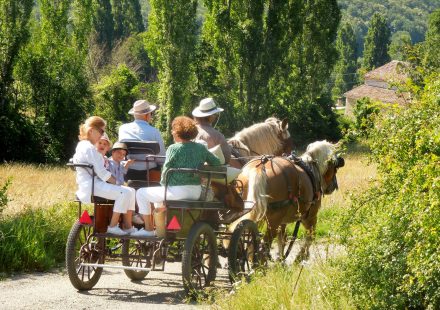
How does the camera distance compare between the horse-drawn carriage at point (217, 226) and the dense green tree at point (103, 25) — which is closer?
the horse-drawn carriage at point (217, 226)

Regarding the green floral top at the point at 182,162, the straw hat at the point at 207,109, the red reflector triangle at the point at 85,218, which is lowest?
the red reflector triangle at the point at 85,218

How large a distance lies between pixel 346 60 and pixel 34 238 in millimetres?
88680

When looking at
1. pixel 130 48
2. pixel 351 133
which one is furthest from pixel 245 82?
pixel 130 48

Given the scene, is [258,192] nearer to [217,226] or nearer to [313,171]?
[217,226]

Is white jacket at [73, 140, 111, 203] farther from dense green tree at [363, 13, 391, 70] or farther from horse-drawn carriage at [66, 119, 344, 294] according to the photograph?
dense green tree at [363, 13, 391, 70]

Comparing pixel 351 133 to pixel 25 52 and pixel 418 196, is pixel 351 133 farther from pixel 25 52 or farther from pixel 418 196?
pixel 25 52

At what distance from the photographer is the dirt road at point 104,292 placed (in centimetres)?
891

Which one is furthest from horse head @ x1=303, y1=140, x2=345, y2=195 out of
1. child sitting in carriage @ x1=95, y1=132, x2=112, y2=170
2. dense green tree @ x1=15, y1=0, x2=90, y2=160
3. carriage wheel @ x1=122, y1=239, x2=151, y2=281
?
dense green tree @ x1=15, y1=0, x2=90, y2=160

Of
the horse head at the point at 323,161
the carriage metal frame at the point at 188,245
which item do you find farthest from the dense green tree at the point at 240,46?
the carriage metal frame at the point at 188,245

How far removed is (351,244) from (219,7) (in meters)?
30.8

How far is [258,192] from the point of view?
1016cm

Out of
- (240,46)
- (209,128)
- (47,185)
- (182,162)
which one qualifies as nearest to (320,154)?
(209,128)

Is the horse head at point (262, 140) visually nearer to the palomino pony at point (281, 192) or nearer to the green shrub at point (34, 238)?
the palomino pony at point (281, 192)

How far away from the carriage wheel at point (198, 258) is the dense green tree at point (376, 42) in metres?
84.8
